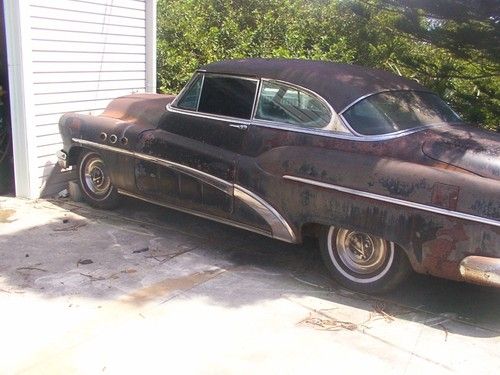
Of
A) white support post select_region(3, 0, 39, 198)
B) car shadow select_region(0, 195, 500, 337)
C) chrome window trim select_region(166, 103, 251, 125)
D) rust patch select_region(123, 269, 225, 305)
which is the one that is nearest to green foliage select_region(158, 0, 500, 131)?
chrome window trim select_region(166, 103, 251, 125)

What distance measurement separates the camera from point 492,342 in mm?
3795

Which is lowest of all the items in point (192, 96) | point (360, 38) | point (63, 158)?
point (63, 158)

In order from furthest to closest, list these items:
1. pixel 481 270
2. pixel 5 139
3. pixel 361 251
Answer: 1. pixel 5 139
2. pixel 361 251
3. pixel 481 270

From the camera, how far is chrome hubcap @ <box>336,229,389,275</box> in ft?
14.4

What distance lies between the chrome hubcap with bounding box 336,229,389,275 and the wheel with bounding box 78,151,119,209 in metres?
2.87

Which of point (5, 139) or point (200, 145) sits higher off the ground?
point (200, 145)

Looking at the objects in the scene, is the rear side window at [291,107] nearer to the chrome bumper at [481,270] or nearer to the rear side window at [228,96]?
the rear side window at [228,96]

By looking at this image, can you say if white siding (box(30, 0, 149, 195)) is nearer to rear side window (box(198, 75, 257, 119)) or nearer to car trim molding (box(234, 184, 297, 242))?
rear side window (box(198, 75, 257, 119))

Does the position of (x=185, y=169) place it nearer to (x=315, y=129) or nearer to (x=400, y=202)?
(x=315, y=129)

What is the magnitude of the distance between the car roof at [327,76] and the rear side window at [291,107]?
0.07m

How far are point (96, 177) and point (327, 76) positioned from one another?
3.04 meters

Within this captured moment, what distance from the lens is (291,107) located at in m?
4.86

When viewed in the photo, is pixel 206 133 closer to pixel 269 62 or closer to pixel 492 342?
pixel 269 62


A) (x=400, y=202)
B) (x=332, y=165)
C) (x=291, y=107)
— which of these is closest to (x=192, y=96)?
(x=291, y=107)
